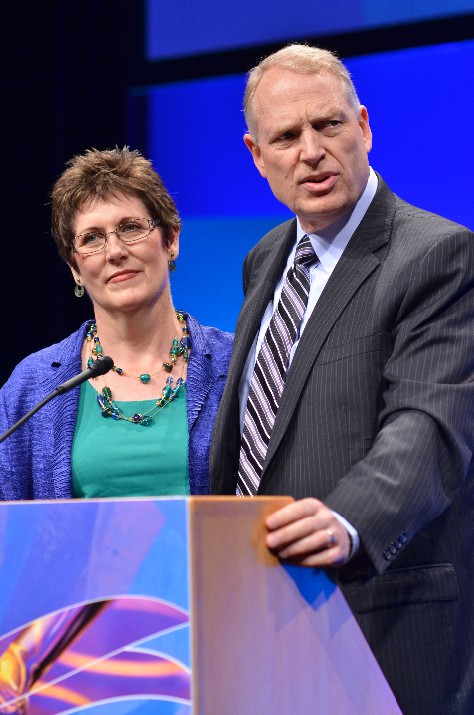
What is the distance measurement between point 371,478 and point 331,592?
17 centimetres

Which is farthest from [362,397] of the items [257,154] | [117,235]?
[117,235]

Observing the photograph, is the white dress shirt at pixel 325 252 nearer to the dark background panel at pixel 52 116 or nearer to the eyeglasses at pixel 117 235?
the eyeglasses at pixel 117 235

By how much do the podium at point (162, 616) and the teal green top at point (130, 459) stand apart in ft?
3.33

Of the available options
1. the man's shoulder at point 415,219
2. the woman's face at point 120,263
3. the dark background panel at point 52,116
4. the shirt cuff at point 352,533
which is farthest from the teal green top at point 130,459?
the dark background panel at point 52,116

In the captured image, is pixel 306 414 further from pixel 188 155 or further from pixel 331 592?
pixel 188 155

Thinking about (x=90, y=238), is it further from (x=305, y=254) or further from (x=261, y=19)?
(x=261, y=19)

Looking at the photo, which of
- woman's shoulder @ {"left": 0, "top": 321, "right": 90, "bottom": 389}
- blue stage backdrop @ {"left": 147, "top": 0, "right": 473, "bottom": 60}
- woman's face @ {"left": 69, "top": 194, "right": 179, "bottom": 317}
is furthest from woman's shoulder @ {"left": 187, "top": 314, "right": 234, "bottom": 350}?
blue stage backdrop @ {"left": 147, "top": 0, "right": 473, "bottom": 60}

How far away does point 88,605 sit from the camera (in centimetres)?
109

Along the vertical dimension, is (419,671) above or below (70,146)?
below

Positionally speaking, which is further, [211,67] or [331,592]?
[211,67]

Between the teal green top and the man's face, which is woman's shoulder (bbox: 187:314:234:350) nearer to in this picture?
the teal green top

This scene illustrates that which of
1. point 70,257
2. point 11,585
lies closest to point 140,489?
point 70,257

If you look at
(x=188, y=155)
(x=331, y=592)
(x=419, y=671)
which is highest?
(x=188, y=155)

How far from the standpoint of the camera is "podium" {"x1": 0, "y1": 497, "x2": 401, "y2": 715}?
1034 mm
